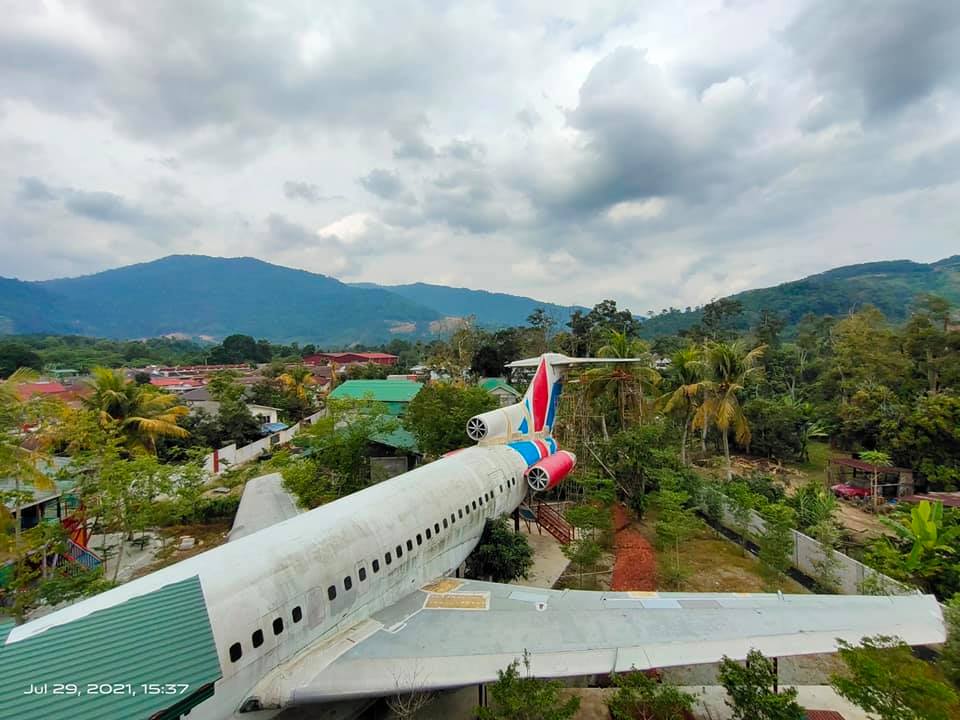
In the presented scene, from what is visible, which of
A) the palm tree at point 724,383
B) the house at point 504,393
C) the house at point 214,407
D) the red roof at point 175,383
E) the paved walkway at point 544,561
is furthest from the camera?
the red roof at point 175,383

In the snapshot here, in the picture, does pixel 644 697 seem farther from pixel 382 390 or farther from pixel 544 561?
pixel 382 390

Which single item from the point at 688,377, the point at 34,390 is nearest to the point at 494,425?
the point at 688,377

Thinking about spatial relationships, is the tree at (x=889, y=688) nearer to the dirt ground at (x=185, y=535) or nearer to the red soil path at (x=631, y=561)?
the red soil path at (x=631, y=561)

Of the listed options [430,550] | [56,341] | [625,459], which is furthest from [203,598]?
[56,341]

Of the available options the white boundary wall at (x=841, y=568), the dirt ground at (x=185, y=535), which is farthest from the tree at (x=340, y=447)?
the white boundary wall at (x=841, y=568)

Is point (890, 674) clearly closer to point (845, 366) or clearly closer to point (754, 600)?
point (754, 600)

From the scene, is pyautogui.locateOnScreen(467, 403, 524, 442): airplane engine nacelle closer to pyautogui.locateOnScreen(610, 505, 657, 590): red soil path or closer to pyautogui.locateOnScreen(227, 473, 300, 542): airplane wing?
pyautogui.locateOnScreen(610, 505, 657, 590): red soil path
